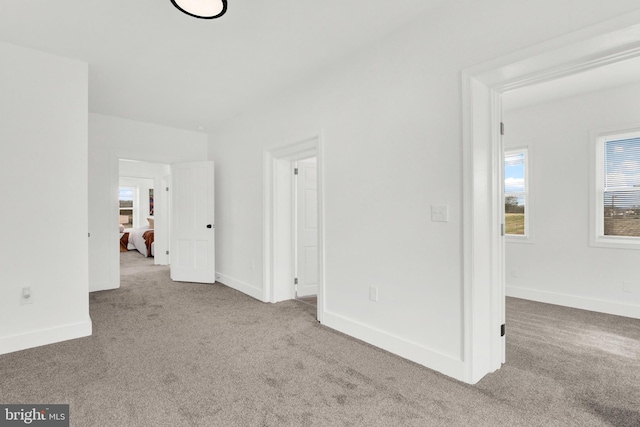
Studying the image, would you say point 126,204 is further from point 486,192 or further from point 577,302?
point 577,302

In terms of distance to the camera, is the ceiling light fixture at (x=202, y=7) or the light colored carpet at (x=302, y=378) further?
the ceiling light fixture at (x=202, y=7)

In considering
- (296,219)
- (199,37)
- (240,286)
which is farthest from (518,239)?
(199,37)

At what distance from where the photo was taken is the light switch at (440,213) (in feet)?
7.29

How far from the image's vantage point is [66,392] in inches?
78.9

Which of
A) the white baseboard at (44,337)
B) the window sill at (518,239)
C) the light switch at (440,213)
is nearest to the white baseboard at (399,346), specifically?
the light switch at (440,213)

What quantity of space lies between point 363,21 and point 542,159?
318 centimetres

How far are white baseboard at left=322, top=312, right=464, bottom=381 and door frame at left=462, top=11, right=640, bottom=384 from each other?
11 centimetres

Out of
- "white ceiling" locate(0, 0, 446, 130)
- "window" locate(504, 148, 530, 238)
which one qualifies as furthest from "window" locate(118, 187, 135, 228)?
"window" locate(504, 148, 530, 238)

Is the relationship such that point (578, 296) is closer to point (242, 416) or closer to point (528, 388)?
point (528, 388)

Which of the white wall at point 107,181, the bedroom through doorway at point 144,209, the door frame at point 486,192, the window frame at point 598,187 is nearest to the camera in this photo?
the door frame at point 486,192

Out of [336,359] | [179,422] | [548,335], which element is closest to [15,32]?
[179,422]

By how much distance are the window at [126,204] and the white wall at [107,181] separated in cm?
722

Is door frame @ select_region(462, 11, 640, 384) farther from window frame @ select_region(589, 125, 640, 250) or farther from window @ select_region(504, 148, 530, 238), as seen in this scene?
window @ select_region(504, 148, 530, 238)

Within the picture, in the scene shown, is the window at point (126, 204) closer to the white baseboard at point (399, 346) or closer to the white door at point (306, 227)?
the white door at point (306, 227)
